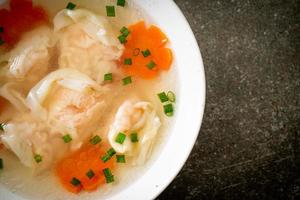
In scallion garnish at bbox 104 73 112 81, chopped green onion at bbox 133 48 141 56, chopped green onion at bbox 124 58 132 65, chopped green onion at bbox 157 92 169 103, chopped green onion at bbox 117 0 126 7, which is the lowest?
chopped green onion at bbox 157 92 169 103

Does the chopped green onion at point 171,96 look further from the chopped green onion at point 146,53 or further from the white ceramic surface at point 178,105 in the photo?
the chopped green onion at point 146,53

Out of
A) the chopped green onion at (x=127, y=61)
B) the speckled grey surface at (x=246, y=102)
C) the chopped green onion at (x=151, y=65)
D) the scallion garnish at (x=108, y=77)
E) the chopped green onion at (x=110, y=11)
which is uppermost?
the chopped green onion at (x=110, y=11)

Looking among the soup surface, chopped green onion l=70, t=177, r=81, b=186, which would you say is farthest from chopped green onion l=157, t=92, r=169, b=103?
chopped green onion l=70, t=177, r=81, b=186

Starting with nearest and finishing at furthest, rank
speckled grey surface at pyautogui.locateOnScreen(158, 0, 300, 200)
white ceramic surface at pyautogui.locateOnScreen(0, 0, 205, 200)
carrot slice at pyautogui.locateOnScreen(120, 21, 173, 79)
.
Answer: white ceramic surface at pyautogui.locateOnScreen(0, 0, 205, 200)
carrot slice at pyautogui.locateOnScreen(120, 21, 173, 79)
speckled grey surface at pyautogui.locateOnScreen(158, 0, 300, 200)

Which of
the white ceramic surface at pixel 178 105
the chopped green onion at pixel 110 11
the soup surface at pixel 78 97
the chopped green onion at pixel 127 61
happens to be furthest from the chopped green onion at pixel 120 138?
the chopped green onion at pixel 110 11

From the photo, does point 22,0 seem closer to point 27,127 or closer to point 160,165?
point 27,127

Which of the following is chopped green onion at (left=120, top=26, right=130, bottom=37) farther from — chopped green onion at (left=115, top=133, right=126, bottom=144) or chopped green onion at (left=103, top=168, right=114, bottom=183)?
chopped green onion at (left=103, top=168, right=114, bottom=183)

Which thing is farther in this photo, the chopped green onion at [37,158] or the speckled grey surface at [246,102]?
the speckled grey surface at [246,102]
